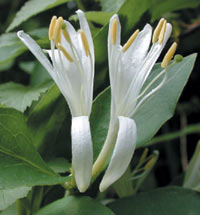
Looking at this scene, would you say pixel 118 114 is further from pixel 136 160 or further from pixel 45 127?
pixel 136 160

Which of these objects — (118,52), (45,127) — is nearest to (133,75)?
(118,52)

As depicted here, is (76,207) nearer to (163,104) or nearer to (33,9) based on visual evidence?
(163,104)

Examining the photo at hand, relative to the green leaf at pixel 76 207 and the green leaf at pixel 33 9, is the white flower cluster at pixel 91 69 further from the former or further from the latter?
the green leaf at pixel 33 9

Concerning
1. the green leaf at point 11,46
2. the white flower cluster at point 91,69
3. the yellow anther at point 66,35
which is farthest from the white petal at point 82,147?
the green leaf at point 11,46

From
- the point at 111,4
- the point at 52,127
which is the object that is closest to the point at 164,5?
the point at 111,4

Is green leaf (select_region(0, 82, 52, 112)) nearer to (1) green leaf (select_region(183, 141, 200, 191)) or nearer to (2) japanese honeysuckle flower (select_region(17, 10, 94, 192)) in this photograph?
(2) japanese honeysuckle flower (select_region(17, 10, 94, 192))

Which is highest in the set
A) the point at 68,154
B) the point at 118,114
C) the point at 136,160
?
the point at 118,114
